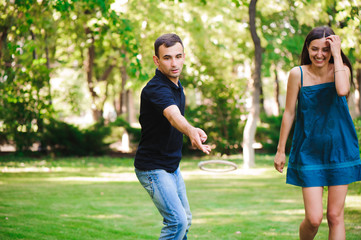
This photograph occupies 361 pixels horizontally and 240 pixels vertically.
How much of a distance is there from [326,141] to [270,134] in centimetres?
1670

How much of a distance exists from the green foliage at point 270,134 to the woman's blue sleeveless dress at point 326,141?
618 inches

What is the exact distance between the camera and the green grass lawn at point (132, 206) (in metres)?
6.99

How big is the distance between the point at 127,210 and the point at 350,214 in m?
3.76

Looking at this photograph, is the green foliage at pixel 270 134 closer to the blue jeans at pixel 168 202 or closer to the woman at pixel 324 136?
the woman at pixel 324 136

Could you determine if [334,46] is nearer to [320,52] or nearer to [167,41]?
[320,52]

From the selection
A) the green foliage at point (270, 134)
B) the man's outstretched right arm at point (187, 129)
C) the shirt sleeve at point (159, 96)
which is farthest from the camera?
the green foliage at point (270, 134)

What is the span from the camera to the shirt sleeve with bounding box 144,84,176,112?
12.4ft

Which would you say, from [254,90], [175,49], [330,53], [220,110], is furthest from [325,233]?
[220,110]

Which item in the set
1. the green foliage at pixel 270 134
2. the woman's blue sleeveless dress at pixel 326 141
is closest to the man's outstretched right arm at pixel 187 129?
the woman's blue sleeveless dress at pixel 326 141

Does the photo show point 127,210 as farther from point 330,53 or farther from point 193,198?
point 330,53

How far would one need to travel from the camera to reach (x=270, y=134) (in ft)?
68.0

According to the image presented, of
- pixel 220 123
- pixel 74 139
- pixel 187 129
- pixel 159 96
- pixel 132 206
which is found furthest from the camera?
pixel 74 139

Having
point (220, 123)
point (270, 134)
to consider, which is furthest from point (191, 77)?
point (270, 134)

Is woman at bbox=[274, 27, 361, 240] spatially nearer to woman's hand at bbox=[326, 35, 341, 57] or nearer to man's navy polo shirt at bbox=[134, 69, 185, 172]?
woman's hand at bbox=[326, 35, 341, 57]
